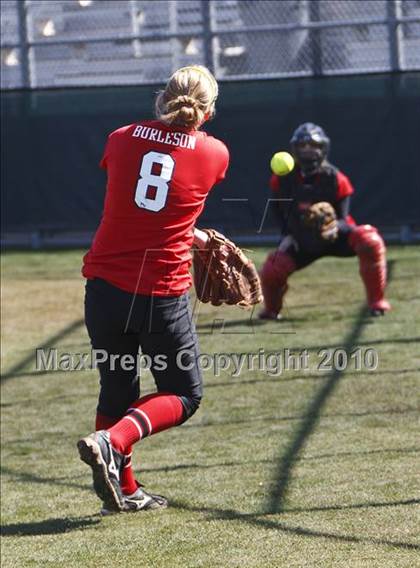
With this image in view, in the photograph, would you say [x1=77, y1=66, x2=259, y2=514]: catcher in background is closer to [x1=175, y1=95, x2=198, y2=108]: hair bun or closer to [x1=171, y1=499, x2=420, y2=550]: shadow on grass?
[x1=175, y1=95, x2=198, y2=108]: hair bun

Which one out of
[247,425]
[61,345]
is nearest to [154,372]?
[247,425]

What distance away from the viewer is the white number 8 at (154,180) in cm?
434

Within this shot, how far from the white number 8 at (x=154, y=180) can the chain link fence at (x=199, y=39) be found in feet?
28.6

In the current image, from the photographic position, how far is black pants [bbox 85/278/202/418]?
14.5ft

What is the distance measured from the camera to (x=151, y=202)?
4359 mm

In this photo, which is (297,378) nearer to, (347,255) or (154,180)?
(347,255)

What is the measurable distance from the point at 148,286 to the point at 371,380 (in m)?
3.18

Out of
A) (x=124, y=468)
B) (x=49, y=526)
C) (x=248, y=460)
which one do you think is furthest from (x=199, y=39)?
(x=49, y=526)

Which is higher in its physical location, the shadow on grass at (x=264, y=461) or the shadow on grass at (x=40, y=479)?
the shadow on grass at (x=264, y=461)

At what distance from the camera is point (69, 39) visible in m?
14.0

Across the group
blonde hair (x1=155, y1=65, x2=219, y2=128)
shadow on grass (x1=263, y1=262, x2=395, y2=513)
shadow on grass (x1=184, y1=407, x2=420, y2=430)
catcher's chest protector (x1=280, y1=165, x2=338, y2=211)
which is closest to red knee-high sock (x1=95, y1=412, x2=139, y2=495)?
shadow on grass (x1=263, y1=262, x2=395, y2=513)

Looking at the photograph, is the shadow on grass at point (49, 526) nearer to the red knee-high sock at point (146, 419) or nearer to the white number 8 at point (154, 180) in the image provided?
the red knee-high sock at point (146, 419)

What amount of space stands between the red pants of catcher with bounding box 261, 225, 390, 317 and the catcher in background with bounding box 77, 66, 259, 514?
481 centimetres

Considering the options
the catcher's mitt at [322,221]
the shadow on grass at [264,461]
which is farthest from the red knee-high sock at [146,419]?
the catcher's mitt at [322,221]
